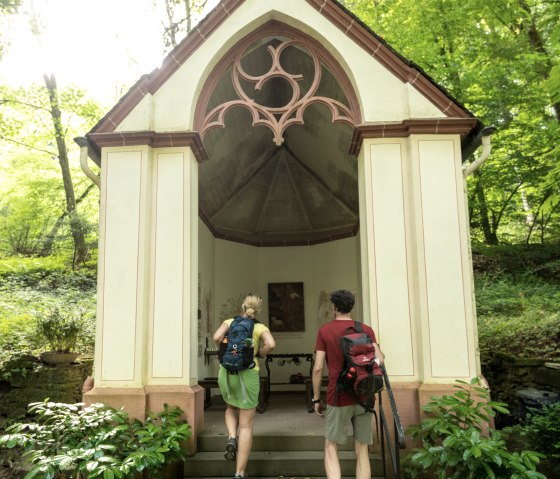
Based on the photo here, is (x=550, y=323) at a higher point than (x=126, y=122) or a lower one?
lower

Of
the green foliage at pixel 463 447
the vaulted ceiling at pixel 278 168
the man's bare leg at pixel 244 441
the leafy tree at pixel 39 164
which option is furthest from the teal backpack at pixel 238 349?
the leafy tree at pixel 39 164

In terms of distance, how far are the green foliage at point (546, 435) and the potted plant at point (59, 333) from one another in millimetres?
6313

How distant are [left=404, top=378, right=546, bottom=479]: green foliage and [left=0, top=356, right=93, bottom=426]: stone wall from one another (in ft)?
17.5

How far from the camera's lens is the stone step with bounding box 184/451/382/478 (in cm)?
556

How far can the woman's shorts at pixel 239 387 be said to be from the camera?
5184 millimetres

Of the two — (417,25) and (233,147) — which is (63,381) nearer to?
(233,147)

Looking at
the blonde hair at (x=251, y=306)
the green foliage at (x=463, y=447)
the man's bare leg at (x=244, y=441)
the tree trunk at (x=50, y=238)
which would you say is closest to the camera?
the green foliage at (x=463, y=447)

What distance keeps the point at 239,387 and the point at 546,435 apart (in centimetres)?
312

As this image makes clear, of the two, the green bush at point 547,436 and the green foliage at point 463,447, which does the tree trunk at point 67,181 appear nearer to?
the green foliage at point 463,447

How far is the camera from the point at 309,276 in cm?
1160

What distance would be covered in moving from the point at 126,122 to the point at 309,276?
6035 mm

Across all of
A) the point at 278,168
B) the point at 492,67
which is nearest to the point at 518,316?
the point at 278,168

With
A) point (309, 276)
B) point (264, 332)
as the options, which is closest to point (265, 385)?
point (264, 332)

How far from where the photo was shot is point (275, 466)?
18.4 ft
